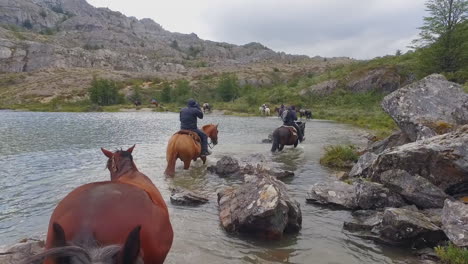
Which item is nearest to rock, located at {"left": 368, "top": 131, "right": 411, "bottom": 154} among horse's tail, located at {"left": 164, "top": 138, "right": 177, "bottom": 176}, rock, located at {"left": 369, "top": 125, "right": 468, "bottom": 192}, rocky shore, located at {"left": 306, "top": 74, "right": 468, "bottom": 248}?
rocky shore, located at {"left": 306, "top": 74, "right": 468, "bottom": 248}

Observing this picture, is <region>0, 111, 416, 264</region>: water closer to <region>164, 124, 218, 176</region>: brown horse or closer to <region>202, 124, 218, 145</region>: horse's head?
<region>164, 124, 218, 176</region>: brown horse

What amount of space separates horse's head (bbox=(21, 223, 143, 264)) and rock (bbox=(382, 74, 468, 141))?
12758 mm

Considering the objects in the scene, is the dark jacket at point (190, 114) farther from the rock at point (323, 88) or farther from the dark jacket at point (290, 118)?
the rock at point (323, 88)

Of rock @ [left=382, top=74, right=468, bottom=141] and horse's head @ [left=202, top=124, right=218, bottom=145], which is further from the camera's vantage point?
horse's head @ [left=202, top=124, right=218, bottom=145]

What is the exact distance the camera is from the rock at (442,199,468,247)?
6426 millimetres

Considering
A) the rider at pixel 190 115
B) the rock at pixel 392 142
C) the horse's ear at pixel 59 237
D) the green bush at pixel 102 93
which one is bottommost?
the rock at pixel 392 142

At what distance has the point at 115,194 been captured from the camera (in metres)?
4.23

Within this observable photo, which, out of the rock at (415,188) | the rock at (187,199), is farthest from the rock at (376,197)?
the rock at (187,199)

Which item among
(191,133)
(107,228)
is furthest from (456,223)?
(191,133)

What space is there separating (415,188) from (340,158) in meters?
8.15

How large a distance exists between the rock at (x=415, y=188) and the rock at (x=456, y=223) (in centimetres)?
198

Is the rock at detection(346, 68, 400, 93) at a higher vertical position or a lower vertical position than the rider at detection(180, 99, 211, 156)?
higher

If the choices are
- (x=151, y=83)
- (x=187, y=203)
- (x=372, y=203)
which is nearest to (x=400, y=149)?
(x=372, y=203)

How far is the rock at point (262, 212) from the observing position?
7918mm
